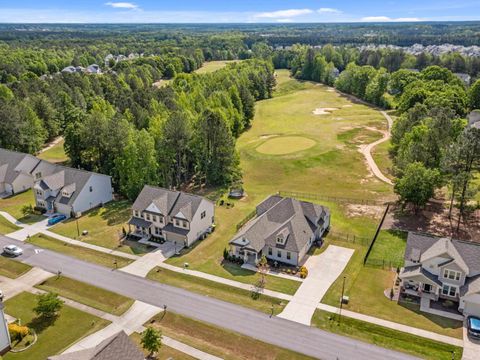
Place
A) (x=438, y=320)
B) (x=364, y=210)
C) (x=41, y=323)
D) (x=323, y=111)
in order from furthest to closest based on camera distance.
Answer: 1. (x=323, y=111)
2. (x=364, y=210)
3. (x=438, y=320)
4. (x=41, y=323)

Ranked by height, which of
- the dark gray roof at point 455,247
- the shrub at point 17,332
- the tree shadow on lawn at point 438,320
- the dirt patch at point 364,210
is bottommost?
the dirt patch at point 364,210

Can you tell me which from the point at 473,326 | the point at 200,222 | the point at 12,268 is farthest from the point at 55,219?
the point at 473,326

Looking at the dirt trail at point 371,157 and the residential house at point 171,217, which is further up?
the residential house at point 171,217

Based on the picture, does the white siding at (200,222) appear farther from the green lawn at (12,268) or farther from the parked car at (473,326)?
the parked car at (473,326)

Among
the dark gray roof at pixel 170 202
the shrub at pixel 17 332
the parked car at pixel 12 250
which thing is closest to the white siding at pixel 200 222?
the dark gray roof at pixel 170 202

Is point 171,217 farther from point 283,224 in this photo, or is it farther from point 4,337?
point 4,337

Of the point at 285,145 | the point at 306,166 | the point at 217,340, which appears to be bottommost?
the point at 306,166
